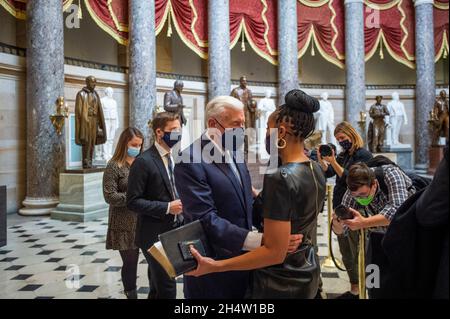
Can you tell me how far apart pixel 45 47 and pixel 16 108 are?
1.65 meters

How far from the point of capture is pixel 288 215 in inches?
57.4

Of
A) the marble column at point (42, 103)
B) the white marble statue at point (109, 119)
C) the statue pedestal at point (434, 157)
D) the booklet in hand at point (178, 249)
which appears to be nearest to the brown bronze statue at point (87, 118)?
the marble column at point (42, 103)

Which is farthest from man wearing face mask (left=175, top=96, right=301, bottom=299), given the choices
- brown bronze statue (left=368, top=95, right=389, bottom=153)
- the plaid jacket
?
brown bronze statue (left=368, top=95, right=389, bottom=153)

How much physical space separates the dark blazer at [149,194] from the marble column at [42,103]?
6.34m

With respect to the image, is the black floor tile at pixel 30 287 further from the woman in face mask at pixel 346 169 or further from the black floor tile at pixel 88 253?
the woman in face mask at pixel 346 169

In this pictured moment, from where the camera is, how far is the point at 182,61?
49.8 feet

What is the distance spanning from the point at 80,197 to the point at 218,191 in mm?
6606

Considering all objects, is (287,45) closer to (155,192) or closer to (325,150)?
(325,150)

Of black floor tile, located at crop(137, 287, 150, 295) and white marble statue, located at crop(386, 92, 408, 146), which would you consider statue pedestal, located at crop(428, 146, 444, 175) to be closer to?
white marble statue, located at crop(386, 92, 408, 146)

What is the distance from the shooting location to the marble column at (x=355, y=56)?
49.2 feet

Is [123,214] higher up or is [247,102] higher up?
[247,102]

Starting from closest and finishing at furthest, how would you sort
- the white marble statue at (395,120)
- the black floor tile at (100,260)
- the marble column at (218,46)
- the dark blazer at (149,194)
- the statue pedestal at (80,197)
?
the dark blazer at (149,194) < the black floor tile at (100,260) < the statue pedestal at (80,197) < the marble column at (218,46) < the white marble statue at (395,120)

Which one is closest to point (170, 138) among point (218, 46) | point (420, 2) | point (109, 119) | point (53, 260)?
point (53, 260)

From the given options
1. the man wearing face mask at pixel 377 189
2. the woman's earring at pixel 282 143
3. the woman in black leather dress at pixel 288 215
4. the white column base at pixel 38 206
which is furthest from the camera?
the white column base at pixel 38 206
